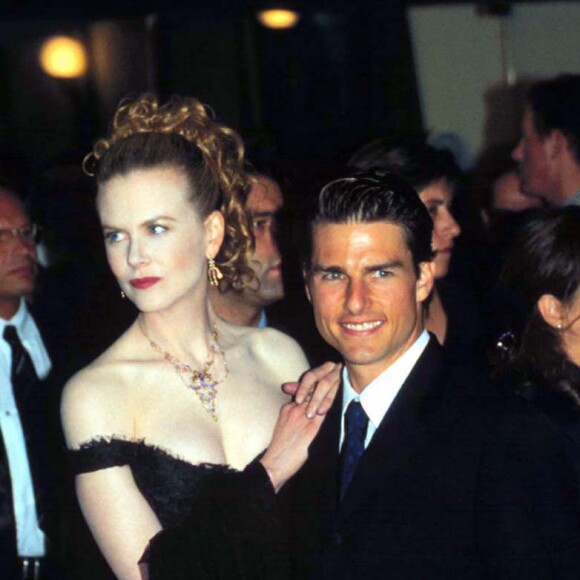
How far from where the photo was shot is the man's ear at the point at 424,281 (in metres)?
2.88

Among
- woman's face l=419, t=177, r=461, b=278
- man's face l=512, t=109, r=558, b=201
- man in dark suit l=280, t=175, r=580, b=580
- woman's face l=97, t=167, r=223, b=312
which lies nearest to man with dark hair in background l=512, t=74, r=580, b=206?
man's face l=512, t=109, r=558, b=201

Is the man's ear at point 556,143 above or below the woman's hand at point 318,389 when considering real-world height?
above

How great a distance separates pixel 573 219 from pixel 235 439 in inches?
39.6

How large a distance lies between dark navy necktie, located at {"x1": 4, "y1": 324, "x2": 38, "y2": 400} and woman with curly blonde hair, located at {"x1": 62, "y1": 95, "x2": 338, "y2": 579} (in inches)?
42.3

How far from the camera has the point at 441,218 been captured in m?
4.33

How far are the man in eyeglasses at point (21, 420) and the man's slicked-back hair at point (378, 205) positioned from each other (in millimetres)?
1473

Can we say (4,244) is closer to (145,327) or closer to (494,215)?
(145,327)

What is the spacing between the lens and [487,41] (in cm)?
646

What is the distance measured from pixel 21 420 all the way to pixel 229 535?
124 cm

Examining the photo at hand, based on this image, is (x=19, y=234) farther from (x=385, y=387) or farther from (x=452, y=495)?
(x=452, y=495)

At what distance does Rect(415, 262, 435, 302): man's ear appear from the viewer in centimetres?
288

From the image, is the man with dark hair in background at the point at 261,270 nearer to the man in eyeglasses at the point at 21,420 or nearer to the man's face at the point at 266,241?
the man's face at the point at 266,241

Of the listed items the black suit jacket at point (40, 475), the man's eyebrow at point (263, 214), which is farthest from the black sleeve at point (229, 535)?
the man's eyebrow at point (263, 214)

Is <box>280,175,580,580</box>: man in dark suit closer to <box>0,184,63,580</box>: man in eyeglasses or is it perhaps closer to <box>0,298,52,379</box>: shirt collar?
<box>0,184,63,580</box>: man in eyeglasses
